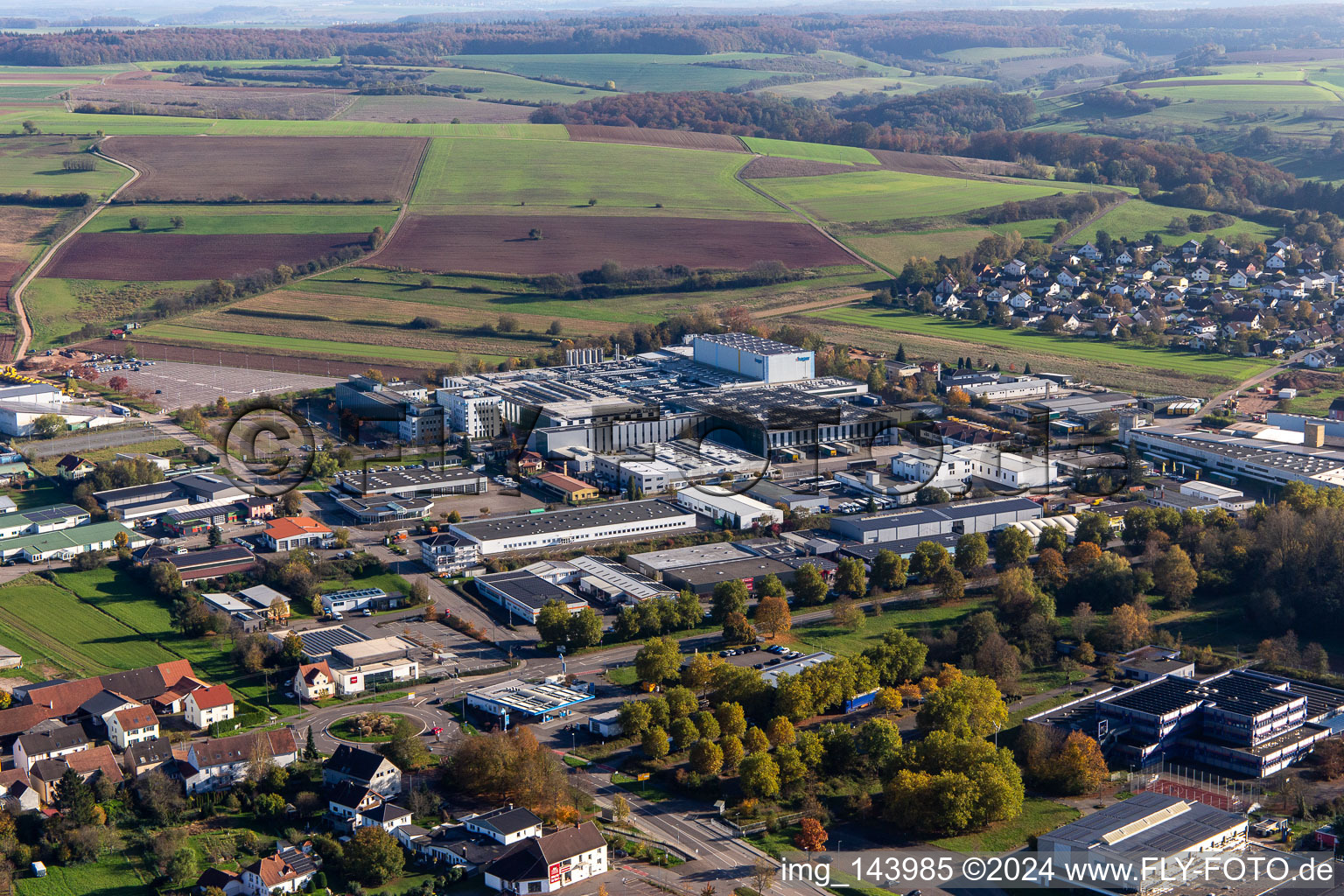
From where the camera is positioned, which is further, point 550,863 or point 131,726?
point 131,726

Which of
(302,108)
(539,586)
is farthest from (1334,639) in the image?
Result: (302,108)

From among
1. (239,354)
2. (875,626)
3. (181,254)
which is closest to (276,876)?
(875,626)

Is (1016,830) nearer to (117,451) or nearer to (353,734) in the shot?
(353,734)

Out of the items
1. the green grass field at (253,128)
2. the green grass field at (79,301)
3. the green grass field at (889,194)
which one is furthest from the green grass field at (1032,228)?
the green grass field at (79,301)

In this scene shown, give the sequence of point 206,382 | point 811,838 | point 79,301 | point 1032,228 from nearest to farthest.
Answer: point 811,838 → point 206,382 → point 79,301 → point 1032,228

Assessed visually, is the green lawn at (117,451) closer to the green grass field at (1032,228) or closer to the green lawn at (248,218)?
the green lawn at (248,218)

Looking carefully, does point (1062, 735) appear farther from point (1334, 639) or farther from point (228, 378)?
point (228, 378)
